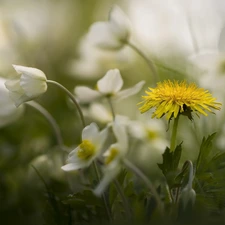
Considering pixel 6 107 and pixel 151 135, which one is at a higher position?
pixel 6 107

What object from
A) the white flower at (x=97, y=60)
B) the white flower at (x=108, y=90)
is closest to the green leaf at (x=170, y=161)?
the white flower at (x=108, y=90)

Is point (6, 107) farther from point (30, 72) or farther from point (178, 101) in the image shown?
point (178, 101)

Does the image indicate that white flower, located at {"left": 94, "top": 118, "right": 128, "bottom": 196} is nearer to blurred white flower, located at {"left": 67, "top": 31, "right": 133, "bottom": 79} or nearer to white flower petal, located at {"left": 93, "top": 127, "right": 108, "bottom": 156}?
white flower petal, located at {"left": 93, "top": 127, "right": 108, "bottom": 156}

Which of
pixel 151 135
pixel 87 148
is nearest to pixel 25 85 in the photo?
pixel 87 148

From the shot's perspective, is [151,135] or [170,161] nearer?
[170,161]

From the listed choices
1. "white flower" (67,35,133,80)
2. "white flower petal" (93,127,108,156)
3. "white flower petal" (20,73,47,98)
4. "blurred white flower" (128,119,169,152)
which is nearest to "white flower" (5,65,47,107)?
"white flower petal" (20,73,47,98)

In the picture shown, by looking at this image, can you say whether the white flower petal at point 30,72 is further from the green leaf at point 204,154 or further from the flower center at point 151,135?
the flower center at point 151,135
